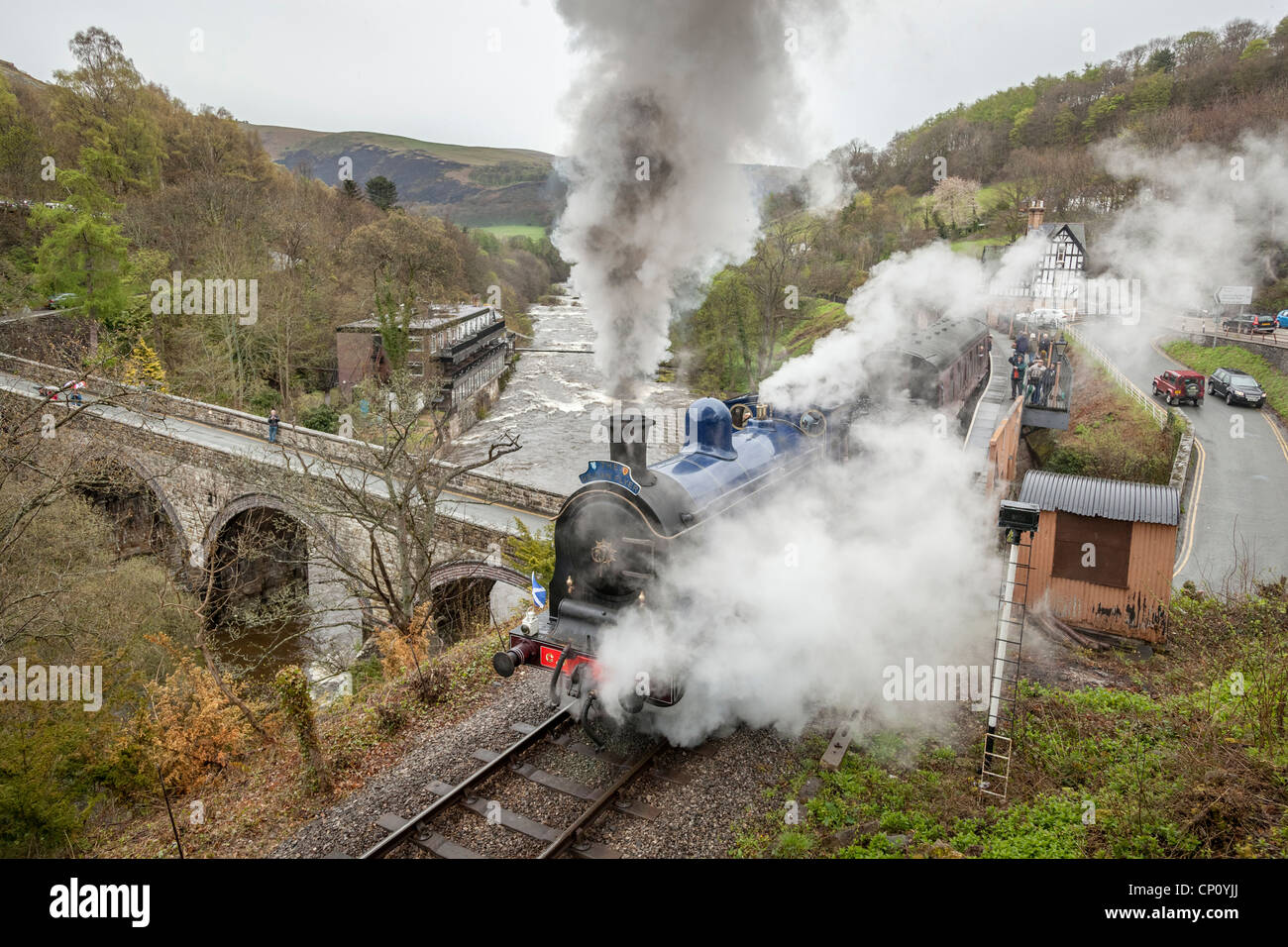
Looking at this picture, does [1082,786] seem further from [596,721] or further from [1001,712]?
[596,721]

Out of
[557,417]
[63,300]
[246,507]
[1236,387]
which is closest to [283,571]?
[246,507]

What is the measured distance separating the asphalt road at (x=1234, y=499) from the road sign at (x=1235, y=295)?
9.94m

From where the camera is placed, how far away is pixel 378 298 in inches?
1067

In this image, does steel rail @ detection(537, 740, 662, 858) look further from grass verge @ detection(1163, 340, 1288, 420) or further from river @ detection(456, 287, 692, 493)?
grass verge @ detection(1163, 340, 1288, 420)

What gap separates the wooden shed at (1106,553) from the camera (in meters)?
11.1

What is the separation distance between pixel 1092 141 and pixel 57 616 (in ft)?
212

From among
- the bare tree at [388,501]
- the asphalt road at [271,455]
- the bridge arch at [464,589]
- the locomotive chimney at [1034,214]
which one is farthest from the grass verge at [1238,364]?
the bare tree at [388,501]

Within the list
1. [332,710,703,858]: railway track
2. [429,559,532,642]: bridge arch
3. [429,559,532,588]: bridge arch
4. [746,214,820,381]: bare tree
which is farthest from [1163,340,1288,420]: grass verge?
[332,710,703,858]: railway track

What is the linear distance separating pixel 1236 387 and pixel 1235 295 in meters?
10.6

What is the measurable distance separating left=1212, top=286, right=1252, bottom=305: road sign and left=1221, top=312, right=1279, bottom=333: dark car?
1220 mm

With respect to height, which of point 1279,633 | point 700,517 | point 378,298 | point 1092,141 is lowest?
point 1279,633

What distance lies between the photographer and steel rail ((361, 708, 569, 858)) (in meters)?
6.59

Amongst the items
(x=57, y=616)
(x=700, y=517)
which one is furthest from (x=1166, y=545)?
(x=57, y=616)
